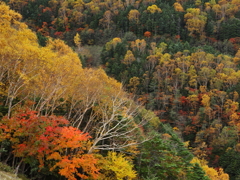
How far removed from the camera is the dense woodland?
16219mm

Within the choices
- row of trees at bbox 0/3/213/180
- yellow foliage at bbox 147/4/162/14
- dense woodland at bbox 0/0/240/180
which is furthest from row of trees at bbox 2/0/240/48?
row of trees at bbox 0/3/213/180

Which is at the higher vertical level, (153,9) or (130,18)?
(153,9)

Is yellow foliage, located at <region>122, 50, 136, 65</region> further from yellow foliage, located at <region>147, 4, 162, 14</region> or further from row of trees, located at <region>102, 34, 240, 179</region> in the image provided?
yellow foliage, located at <region>147, 4, 162, 14</region>

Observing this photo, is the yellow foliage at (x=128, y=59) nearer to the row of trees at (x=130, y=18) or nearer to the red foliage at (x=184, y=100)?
the red foliage at (x=184, y=100)

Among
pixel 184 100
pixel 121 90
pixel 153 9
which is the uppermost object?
pixel 153 9

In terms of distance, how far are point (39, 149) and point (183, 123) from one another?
46.9 metres

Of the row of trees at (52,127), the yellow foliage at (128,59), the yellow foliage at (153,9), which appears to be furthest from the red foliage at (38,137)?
the yellow foliage at (153,9)

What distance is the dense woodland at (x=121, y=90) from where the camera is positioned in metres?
16.2

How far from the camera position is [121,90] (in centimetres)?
2384

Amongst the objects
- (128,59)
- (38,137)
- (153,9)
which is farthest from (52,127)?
(153,9)

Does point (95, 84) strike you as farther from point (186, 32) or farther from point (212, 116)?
point (186, 32)

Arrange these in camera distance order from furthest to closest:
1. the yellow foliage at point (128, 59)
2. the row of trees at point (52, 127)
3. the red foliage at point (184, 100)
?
the yellow foliage at point (128, 59), the red foliage at point (184, 100), the row of trees at point (52, 127)

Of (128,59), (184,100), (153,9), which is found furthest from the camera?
(153,9)

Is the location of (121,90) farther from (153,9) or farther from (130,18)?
(153,9)
